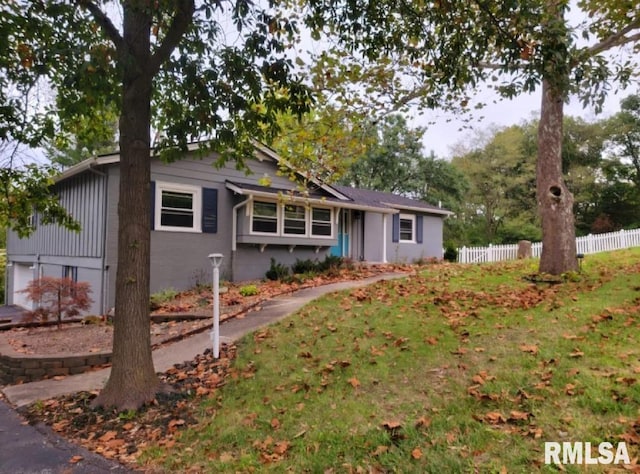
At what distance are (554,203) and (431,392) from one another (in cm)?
656

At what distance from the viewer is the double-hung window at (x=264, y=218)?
13.7 meters

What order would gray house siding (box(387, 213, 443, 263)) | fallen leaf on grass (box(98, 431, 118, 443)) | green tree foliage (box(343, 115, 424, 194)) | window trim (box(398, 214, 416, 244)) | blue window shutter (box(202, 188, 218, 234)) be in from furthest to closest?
green tree foliage (box(343, 115, 424, 194)) → window trim (box(398, 214, 416, 244)) → gray house siding (box(387, 213, 443, 263)) → blue window shutter (box(202, 188, 218, 234)) → fallen leaf on grass (box(98, 431, 118, 443))

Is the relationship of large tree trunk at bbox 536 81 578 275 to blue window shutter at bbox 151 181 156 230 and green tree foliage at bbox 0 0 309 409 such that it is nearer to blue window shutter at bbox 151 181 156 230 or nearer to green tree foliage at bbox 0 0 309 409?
green tree foliage at bbox 0 0 309 409

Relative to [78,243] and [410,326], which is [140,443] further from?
[78,243]

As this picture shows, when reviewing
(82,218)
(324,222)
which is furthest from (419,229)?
(82,218)

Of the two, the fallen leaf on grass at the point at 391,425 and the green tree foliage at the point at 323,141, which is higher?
the green tree foliage at the point at 323,141

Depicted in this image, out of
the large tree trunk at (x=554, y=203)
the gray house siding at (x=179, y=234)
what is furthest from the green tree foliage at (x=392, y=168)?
the large tree trunk at (x=554, y=203)

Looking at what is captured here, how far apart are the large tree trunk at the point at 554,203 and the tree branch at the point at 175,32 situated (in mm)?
7211

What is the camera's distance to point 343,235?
18.0 metres

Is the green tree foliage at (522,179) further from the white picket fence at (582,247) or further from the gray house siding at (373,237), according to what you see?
the gray house siding at (373,237)

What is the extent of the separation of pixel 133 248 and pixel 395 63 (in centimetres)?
605

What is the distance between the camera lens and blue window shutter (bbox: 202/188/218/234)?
12836mm

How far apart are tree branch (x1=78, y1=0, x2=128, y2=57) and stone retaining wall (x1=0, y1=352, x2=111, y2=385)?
14.8 ft

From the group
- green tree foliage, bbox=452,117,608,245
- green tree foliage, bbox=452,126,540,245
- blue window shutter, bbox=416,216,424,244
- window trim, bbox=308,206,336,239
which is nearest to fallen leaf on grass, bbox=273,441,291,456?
window trim, bbox=308,206,336,239
